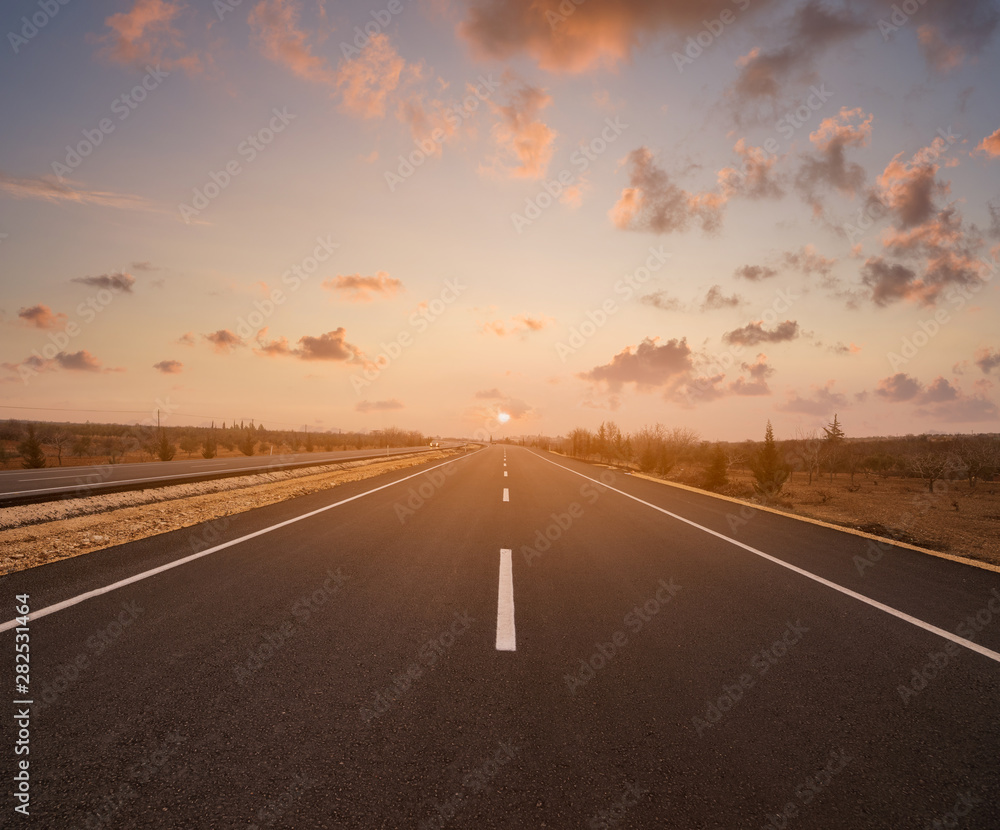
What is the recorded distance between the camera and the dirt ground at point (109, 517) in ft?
21.2

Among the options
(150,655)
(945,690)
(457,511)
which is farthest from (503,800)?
(457,511)

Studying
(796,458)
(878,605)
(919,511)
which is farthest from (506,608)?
(796,458)

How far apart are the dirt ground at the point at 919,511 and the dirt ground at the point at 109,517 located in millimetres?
14129

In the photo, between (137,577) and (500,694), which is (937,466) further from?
(137,577)

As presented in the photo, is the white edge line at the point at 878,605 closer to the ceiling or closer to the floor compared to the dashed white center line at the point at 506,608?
closer to the floor

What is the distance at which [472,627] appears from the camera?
4074 mm

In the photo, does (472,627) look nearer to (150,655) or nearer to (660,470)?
(150,655)

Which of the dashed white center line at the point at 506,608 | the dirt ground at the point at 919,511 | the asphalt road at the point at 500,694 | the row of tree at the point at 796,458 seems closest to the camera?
the asphalt road at the point at 500,694

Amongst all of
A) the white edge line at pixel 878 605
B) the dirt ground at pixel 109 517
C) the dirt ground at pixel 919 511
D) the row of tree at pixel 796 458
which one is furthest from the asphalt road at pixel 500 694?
the row of tree at pixel 796 458

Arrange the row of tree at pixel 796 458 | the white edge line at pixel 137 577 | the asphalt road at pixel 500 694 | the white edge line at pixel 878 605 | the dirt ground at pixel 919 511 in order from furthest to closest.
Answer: the row of tree at pixel 796 458 → the dirt ground at pixel 919 511 → the white edge line at pixel 137 577 → the white edge line at pixel 878 605 → the asphalt road at pixel 500 694

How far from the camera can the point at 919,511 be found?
2308cm

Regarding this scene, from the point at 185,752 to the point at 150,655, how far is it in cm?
143

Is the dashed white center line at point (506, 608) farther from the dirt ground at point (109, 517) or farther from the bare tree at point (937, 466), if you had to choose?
the bare tree at point (937, 466)

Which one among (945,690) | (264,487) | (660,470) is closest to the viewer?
(945,690)
